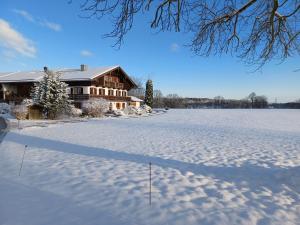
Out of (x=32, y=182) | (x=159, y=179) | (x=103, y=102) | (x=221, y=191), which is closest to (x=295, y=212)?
(x=221, y=191)

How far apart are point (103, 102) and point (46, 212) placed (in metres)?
30.1

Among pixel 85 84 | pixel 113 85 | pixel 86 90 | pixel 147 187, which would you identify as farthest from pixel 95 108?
pixel 147 187

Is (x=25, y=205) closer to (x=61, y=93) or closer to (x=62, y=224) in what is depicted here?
(x=62, y=224)

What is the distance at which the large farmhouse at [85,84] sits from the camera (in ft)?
125

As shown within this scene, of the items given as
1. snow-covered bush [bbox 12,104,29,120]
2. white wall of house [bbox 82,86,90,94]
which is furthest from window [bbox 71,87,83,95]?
snow-covered bush [bbox 12,104,29,120]

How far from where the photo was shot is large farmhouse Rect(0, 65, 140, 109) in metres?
38.2

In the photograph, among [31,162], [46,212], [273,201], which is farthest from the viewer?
[31,162]

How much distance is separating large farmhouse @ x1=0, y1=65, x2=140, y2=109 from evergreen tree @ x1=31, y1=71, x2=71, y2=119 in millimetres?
7746

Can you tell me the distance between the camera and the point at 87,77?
37.5 metres

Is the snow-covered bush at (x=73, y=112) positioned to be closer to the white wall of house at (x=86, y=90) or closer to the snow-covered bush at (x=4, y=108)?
the white wall of house at (x=86, y=90)

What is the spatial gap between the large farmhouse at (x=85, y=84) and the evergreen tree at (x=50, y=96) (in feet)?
25.4

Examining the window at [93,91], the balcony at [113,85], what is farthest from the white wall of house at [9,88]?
the balcony at [113,85]

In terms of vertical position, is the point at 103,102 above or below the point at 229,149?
above

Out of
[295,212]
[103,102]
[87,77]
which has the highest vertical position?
[87,77]
